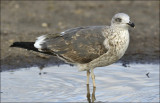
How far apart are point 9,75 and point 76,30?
1756 millimetres

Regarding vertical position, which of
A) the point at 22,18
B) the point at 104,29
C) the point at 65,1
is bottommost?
the point at 104,29

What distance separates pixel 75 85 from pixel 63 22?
4.45 meters

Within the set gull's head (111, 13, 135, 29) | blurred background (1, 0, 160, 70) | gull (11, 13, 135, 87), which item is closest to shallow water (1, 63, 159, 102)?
gull (11, 13, 135, 87)

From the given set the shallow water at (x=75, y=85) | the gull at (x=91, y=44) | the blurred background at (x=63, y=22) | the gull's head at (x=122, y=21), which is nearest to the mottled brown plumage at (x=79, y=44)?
the gull at (x=91, y=44)

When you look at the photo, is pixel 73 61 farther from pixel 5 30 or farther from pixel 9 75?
pixel 5 30

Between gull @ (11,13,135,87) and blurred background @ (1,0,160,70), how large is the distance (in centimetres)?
180

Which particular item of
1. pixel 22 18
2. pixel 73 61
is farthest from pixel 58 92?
pixel 22 18

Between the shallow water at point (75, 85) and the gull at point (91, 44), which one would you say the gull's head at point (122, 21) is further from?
the shallow water at point (75, 85)

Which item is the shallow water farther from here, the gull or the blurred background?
the blurred background

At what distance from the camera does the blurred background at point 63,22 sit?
29.8 feet

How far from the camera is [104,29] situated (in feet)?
22.3

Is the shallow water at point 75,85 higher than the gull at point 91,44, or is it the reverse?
the gull at point 91,44

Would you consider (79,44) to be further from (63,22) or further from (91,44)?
(63,22)

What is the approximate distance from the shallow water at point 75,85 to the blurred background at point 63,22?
647mm
